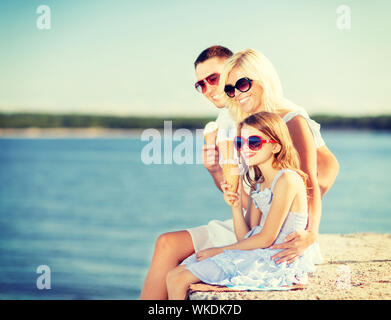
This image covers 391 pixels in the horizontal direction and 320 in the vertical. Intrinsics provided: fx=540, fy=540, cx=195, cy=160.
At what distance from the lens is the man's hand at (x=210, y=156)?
11.6 ft

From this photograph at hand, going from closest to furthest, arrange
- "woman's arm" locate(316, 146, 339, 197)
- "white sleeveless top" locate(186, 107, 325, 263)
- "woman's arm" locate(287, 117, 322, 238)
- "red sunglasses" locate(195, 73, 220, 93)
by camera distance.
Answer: "woman's arm" locate(287, 117, 322, 238)
"white sleeveless top" locate(186, 107, 325, 263)
"woman's arm" locate(316, 146, 339, 197)
"red sunglasses" locate(195, 73, 220, 93)

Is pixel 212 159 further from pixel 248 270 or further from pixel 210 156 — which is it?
pixel 248 270

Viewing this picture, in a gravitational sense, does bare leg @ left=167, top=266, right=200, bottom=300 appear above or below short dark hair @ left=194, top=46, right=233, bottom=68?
below

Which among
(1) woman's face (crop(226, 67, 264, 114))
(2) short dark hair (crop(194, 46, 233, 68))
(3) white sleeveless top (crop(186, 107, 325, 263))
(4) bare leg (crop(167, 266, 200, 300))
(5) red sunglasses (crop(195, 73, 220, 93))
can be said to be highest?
(2) short dark hair (crop(194, 46, 233, 68))

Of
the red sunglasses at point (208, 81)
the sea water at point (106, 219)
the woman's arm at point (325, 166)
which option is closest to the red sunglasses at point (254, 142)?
the woman's arm at point (325, 166)

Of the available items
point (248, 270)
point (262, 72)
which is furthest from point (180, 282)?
point (262, 72)

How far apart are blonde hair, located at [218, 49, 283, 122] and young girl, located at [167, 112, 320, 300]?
0.95ft

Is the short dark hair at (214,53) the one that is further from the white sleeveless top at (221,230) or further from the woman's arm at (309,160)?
the woman's arm at (309,160)

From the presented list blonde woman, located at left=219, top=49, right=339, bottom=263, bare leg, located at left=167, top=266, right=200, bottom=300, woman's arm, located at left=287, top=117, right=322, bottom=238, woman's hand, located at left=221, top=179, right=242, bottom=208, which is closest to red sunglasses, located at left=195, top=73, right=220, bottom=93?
blonde woman, located at left=219, top=49, right=339, bottom=263

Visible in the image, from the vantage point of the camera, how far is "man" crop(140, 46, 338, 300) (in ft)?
9.61

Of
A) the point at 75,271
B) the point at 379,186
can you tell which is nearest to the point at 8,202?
the point at 75,271

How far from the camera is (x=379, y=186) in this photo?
19547 millimetres

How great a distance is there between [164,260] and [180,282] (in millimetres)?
312

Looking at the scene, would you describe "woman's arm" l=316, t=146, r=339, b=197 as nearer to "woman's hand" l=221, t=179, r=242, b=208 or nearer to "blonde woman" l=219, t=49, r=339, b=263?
"blonde woman" l=219, t=49, r=339, b=263
